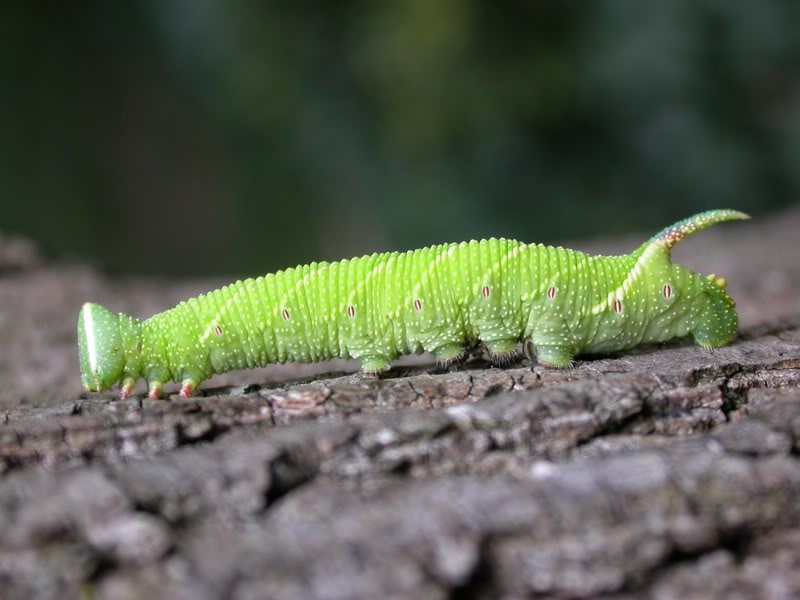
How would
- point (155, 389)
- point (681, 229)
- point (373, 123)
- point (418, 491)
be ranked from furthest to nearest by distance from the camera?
point (373, 123)
point (681, 229)
point (155, 389)
point (418, 491)

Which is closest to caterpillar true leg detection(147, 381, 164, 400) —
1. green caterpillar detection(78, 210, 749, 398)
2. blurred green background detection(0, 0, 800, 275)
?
green caterpillar detection(78, 210, 749, 398)

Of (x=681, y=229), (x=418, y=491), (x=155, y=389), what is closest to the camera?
(x=418, y=491)

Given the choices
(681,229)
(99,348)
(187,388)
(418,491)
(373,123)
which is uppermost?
(373,123)

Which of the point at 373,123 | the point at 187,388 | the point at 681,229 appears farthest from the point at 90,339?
the point at 373,123

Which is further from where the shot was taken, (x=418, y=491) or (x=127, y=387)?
(x=127, y=387)

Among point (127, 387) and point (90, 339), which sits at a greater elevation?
point (90, 339)

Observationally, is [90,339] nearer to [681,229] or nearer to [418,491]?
[418,491]
